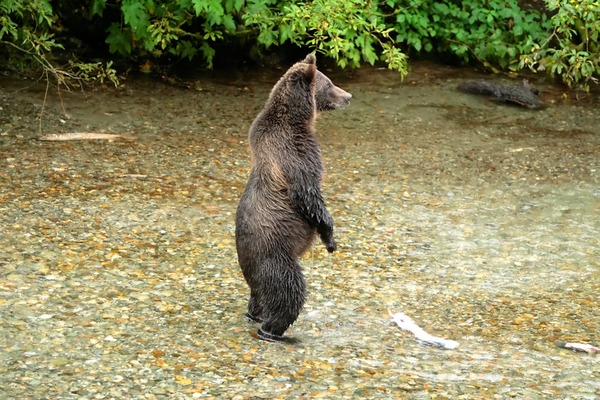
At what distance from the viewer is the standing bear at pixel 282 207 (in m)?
5.57

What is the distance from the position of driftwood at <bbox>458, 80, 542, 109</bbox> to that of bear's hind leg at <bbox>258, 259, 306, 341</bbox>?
22.1 feet

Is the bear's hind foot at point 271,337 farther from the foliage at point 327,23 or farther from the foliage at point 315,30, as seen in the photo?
the foliage at point 315,30

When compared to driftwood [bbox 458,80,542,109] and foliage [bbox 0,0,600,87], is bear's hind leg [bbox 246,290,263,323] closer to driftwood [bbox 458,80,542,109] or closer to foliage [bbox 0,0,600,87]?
foliage [bbox 0,0,600,87]

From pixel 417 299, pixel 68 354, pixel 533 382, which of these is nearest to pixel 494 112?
pixel 417 299

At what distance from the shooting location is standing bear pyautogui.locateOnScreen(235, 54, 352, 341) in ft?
18.3

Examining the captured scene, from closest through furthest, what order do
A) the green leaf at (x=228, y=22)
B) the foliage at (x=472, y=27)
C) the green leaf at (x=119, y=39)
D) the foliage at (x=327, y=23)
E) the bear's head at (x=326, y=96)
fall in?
the bear's head at (x=326, y=96) → the foliage at (x=327, y=23) → the green leaf at (x=228, y=22) → the green leaf at (x=119, y=39) → the foliage at (x=472, y=27)

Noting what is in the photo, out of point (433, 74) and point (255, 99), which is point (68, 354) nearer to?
point (255, 99)

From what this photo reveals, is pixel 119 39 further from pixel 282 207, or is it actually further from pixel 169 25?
pixel 282 207

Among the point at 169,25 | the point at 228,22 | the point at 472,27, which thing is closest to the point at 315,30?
the point at 228,22

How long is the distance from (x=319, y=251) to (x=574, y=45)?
6.08m

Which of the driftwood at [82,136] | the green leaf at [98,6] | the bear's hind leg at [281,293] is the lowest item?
the driftwood at [82,136]

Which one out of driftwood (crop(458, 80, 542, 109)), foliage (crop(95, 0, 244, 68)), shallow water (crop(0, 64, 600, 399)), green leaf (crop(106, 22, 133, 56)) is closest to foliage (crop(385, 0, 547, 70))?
driftwood (crop(458, 80, 542, 109))

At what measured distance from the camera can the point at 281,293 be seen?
5539 mm

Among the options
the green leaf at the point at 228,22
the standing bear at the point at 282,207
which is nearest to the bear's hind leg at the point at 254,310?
the standing bear at the point at 282,207
